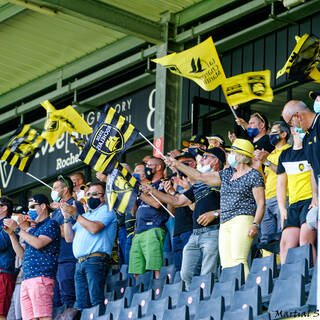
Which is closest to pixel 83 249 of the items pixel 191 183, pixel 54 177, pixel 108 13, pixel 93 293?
pixel 93 293

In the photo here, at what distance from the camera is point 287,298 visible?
6.52 m

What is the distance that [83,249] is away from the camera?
967 centimetres

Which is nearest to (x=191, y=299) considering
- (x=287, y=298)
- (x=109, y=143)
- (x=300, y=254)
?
(x=300, y=254)

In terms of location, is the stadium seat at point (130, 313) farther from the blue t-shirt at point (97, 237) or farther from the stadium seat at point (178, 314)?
the blue t-shirt at point (97, 237)

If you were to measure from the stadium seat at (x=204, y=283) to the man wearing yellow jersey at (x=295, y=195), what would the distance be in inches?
35.3

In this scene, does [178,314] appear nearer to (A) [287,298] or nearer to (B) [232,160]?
(A) [287,298]

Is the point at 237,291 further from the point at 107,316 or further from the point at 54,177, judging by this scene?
the point at 54,177

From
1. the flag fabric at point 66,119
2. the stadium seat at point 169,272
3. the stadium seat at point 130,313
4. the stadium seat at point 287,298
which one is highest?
the flag fabric at point 66,119

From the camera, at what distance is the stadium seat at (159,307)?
8.23 m

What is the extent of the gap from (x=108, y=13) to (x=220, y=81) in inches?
124

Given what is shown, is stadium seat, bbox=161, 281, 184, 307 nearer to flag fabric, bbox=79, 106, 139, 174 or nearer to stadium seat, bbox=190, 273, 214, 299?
stadium seat, bbox=190, 273, 214, 299

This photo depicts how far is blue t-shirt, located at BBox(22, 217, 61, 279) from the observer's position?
376 inches

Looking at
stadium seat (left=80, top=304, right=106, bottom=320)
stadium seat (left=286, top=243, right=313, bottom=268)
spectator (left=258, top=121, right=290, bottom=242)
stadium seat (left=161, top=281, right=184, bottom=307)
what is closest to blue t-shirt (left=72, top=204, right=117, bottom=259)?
stadium seat (left=80, top=304, right=106, bottom=320)

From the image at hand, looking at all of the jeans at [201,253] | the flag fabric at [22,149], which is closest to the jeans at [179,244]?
the jeans at [201,253]
